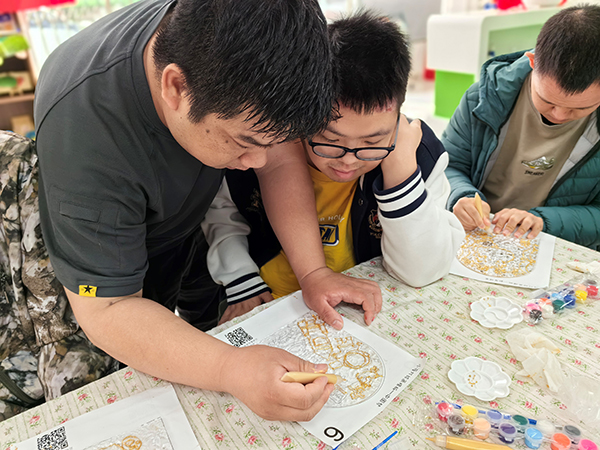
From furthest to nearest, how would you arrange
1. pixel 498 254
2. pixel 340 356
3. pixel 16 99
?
pixel 16 99 → pixel 498 254 → pixel 340 356

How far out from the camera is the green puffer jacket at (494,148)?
4.60 feet

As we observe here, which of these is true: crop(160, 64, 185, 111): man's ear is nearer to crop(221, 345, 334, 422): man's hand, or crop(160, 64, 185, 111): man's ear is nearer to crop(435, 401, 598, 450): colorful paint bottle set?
crop(221, 345, 334, 422): man's hand

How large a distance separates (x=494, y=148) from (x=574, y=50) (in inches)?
16.8

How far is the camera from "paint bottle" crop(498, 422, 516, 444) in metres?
0.64

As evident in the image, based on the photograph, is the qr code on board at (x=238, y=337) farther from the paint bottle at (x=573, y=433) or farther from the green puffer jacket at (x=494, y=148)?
the green puffer jacket at (x=494, y=148)

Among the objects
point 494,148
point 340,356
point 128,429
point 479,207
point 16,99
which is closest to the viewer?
point 128,429

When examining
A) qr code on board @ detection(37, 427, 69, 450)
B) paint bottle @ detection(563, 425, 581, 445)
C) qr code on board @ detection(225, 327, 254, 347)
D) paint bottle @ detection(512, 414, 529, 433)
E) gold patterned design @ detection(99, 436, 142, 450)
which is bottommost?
paint bottle @ detection(563, 425, 581, 445)

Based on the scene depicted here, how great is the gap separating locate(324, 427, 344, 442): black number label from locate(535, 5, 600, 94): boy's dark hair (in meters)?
1.13

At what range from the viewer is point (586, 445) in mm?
618

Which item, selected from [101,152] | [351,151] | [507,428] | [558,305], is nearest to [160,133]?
[101,152]

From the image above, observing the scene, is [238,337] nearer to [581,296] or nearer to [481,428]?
[481,428]

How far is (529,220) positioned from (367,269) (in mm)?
472

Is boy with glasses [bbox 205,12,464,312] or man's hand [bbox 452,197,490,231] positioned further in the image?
man's hand [bbox 452,197,490,231]

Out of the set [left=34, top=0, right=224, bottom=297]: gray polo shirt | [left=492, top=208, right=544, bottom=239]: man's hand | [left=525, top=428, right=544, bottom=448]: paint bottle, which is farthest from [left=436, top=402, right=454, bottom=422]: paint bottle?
[left=492, top=208, right=544, bottom=239]: man's hand
